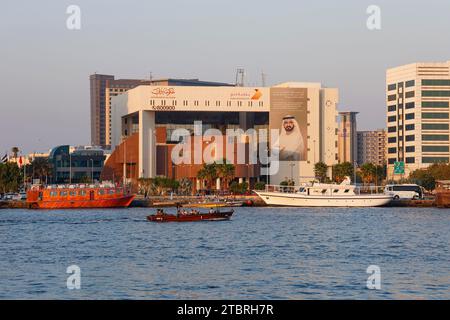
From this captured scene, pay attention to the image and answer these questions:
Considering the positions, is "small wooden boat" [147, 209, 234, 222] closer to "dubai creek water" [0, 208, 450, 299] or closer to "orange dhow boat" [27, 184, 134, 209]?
"dubai creek water" [0, 208, 450, 299]

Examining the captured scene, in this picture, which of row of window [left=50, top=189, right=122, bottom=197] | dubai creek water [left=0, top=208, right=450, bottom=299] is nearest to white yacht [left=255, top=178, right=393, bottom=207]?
row of window [left=50, top=189, right=122, bottom=197]

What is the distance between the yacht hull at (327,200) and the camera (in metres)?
165

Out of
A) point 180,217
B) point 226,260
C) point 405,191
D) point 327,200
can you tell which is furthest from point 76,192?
point 226,260

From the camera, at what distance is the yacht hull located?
542 feet

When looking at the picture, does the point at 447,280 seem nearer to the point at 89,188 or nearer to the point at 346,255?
the point at 346,255

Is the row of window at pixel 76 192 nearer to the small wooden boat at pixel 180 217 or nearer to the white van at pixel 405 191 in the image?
the white van at pixel 405 191

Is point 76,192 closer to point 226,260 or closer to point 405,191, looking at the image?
point 405,191

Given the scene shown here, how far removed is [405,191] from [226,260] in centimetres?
13174

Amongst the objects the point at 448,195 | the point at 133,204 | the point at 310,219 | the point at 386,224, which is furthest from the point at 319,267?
the point at 133,204

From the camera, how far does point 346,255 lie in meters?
72.4

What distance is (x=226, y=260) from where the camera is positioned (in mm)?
68188

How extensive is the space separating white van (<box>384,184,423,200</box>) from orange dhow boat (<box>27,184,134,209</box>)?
52.6m

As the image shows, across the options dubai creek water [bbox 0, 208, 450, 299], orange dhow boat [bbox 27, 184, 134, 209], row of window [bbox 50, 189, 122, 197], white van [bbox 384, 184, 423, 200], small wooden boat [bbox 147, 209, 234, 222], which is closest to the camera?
dubai creek water [bbox 0, 208, 450, 299]
